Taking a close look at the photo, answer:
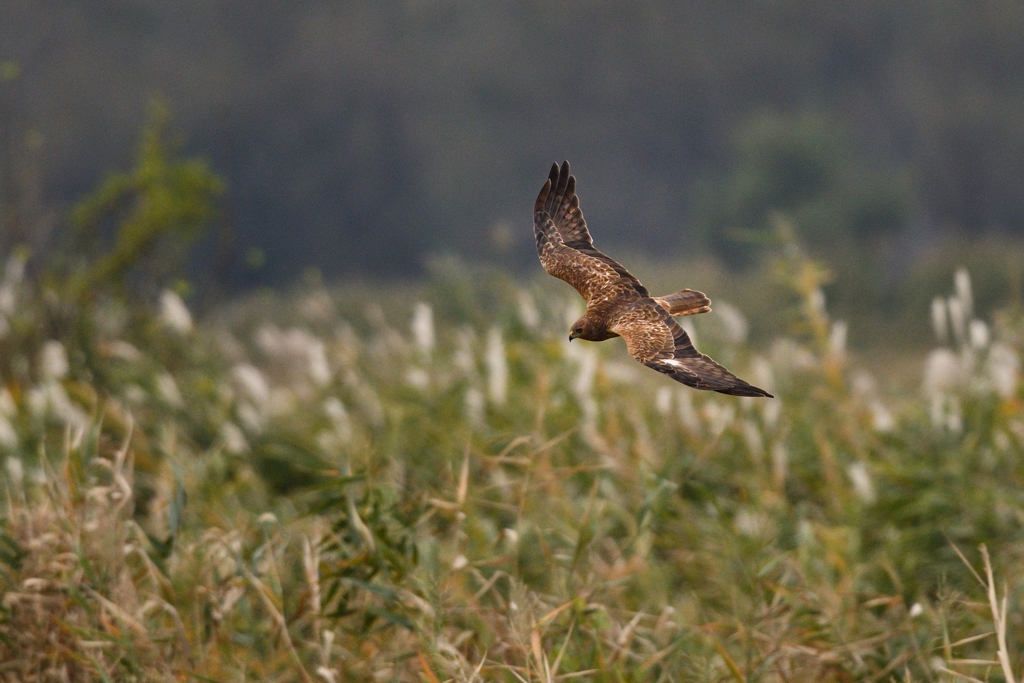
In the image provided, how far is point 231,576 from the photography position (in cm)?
265

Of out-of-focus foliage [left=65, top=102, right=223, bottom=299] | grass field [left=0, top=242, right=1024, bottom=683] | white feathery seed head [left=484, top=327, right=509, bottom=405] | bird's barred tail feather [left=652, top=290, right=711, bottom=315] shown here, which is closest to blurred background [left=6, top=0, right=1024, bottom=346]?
out-of-focus foliage [left=65, top=102, right=223, bottom=299]

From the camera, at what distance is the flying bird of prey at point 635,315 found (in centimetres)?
86

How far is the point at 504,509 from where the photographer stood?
452 centimetres

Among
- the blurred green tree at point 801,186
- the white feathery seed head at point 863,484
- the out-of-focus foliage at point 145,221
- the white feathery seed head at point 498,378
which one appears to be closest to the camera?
the white feathery seed head at point 863,484

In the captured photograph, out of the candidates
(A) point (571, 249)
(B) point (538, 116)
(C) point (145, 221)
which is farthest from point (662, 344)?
(B) point (538, 116)

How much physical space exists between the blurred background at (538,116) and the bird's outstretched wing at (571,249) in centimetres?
2165

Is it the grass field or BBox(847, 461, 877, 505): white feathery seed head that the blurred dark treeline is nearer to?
the grass field

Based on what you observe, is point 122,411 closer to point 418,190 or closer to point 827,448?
point 827,448

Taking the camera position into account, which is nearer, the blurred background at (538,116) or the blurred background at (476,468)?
the blurred background at (476,468)

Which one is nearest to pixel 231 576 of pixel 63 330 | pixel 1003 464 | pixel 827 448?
pixel 827 448

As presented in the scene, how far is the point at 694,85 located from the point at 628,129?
2.82 metres

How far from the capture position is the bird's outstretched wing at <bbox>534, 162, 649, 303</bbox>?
1.00 metres

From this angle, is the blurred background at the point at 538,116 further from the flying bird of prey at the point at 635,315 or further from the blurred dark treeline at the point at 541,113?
the flying bird of prey at the point at 635,315

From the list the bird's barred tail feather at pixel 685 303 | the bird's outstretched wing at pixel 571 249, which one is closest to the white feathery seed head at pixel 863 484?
the bird's outstretched wing at pixel 571 249
